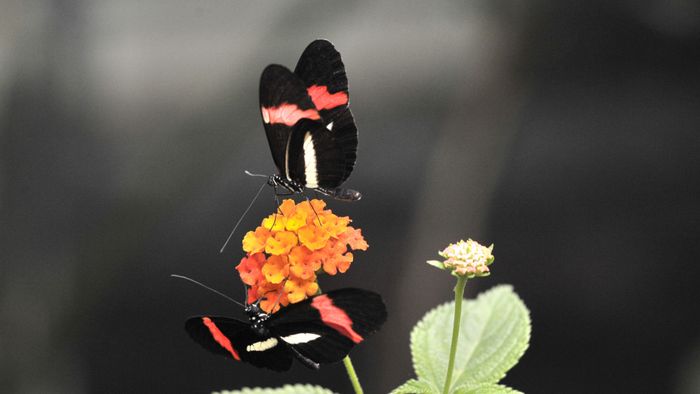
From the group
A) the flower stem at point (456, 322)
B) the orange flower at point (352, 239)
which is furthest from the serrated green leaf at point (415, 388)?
the orange flower at point (352, 239)

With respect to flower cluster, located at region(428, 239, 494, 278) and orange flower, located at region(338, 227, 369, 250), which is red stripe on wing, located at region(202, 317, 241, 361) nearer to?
orange flower, located at region(338, 227, 369, 250)

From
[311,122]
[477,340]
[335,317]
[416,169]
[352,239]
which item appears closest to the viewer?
[335,317]

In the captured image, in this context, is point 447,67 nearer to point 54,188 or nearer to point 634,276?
point 634,276

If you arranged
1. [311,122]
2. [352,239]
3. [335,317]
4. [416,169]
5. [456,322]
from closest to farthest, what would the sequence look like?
[335,317]
[456,322]
[352,239]
[311,122]
[416,169]

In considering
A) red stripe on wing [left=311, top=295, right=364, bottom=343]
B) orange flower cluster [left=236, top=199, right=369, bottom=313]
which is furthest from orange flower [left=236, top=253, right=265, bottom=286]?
red stripe on wing [left=311, top=295, right=364, bottom=343]

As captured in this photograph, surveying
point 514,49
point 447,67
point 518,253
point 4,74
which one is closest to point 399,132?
point 447,67

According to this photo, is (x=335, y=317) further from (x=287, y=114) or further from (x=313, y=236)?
(x=287, y=114)

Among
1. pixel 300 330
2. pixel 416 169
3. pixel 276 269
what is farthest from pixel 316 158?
pixel 416 169
